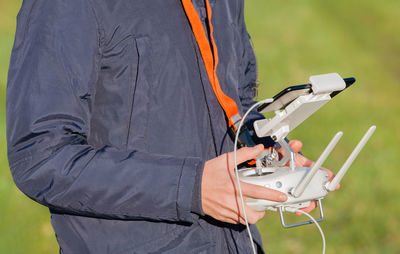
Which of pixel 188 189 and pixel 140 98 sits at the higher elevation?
pixel 140 98

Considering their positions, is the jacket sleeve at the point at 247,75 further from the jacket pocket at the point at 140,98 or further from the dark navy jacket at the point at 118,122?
the jacket pocket at the point at 140,98

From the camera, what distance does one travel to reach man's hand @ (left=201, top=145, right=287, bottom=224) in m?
1.59

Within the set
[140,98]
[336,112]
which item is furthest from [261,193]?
[336,112]

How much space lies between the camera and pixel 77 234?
1800mm

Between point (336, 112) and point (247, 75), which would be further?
point (336, 112)

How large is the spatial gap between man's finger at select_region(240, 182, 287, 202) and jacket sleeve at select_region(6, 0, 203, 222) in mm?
147

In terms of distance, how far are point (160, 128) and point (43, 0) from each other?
534 mm

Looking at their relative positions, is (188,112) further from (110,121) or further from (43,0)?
(43,0)

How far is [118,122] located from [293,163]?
0.57m

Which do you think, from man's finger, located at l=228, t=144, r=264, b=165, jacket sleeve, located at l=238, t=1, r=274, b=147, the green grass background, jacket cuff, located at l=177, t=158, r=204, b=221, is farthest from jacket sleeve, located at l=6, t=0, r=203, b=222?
the green grass background

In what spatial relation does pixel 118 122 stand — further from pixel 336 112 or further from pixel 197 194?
pixel 336 112

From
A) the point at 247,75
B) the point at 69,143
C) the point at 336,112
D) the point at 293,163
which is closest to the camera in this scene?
the point at 69,143

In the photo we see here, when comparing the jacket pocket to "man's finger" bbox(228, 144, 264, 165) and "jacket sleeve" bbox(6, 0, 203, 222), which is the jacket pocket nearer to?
"jacket sleeve" bbox(6, 0, 203, 222)

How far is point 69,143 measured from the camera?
5.13 feet
